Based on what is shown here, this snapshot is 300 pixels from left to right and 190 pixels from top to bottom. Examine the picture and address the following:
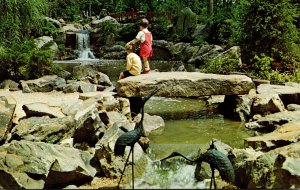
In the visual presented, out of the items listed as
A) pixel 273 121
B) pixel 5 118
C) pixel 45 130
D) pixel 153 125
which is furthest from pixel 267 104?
pixel 5 118

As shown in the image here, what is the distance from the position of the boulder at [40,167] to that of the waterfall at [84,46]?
21.9 metres

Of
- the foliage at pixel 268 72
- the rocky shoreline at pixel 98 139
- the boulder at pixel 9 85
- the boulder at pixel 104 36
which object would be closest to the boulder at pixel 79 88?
the rocky shoreline at pixel 98 139

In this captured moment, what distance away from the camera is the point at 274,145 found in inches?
232

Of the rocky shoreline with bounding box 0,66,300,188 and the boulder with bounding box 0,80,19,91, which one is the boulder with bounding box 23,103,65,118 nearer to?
the rocky shoreline with bounding box 0,66,300,188

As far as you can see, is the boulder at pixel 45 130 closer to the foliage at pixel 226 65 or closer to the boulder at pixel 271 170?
the boulder at pixel 271 170

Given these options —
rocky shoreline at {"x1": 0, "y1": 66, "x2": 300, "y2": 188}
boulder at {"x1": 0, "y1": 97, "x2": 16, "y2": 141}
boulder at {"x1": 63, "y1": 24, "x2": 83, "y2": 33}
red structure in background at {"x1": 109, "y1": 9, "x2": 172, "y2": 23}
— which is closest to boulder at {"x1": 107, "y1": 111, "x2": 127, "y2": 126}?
rocky shoreline at {"x1": 0, "y1": 66, "x2": 300, "y2": 188}

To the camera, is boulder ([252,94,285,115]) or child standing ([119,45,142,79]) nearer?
boulder ([252,94,285,115])

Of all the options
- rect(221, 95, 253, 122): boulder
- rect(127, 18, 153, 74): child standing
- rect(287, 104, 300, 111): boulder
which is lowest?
rect(221, 95, 253, 122): boulder

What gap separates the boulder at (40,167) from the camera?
4641 mm

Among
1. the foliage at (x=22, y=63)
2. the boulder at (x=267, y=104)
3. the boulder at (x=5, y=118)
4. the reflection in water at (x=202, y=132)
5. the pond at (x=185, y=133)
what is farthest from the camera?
the foliage at (x=22, y=63)

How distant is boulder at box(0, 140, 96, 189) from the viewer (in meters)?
4.64

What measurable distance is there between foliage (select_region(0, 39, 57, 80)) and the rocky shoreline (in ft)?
5.87

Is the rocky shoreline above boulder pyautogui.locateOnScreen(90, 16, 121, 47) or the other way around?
above

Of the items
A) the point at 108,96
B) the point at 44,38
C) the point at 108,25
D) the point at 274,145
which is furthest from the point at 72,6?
the point at 274,145
